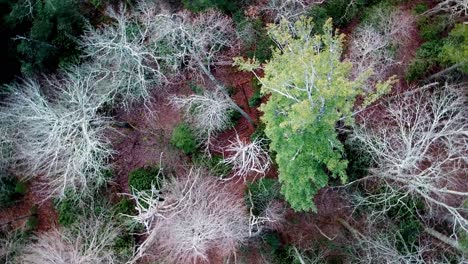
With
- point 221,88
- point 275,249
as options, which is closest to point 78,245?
point 275,249

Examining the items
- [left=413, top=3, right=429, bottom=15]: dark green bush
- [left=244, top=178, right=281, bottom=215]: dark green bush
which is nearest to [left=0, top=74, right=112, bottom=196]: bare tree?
[left=244, top=178, right=281, bottom=215]: dark green bush

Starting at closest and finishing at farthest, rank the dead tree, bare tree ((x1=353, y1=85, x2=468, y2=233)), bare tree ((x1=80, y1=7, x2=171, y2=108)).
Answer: bare tree ((x1=353, y1=85, x2=468, y2=233)) < the dead tree < bare tree ((x1=80, y1=7, x2=171, y2=108))

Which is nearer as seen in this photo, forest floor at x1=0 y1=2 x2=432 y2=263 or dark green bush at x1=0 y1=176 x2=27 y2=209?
forest floor at x1=0 y1=2 x2=432 y2=263

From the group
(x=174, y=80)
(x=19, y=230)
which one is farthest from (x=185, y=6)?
(x=19, y=230)

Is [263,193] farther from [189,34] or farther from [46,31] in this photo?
[46,31]

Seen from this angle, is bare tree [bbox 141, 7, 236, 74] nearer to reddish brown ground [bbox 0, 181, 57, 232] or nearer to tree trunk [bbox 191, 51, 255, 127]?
tree trunk [bbox 191, 51, 255, 127]

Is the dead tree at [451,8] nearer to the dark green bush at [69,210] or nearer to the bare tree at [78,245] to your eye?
the bare tree at [78,245]

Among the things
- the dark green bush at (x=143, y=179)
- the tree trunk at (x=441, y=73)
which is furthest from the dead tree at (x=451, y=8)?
the dark green bush at (x=143, y=179)
